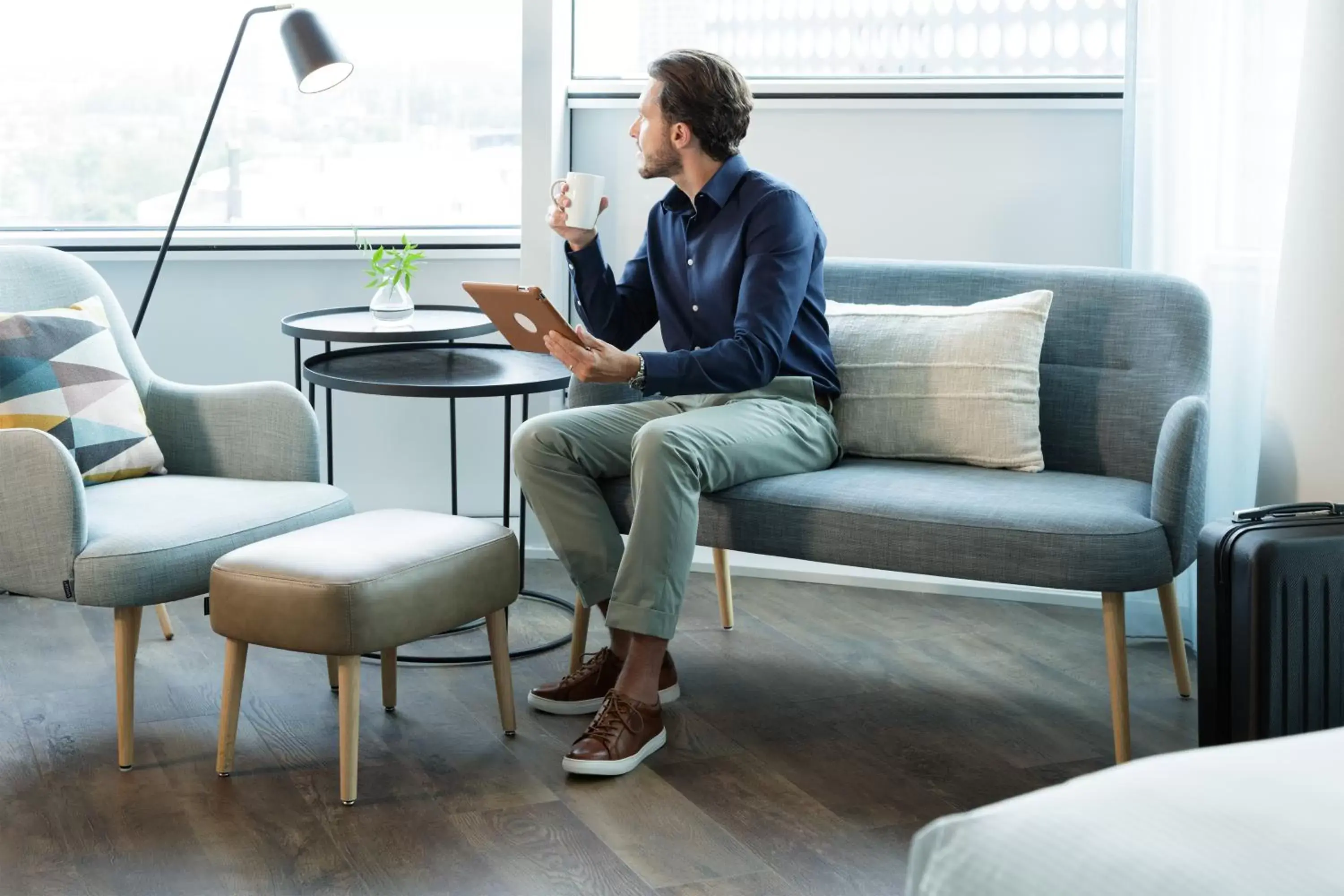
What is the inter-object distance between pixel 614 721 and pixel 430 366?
38.2 inches

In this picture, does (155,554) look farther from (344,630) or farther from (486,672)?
(486,672)

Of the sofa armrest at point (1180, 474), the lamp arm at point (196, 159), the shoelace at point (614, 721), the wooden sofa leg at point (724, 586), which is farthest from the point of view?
the lamp arm at point (196, 159)

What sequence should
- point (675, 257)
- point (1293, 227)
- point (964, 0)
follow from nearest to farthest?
point (1293, 227), point (675, 257), point (964, 0)

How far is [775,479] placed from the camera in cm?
260

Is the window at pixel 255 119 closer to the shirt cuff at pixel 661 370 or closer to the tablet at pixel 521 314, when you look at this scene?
the tablet at pixel 521 314

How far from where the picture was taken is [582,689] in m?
2.67

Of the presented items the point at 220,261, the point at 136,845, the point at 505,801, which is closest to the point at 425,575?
the point at 505,801

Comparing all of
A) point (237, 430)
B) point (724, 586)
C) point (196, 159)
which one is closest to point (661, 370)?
point (724, 586)

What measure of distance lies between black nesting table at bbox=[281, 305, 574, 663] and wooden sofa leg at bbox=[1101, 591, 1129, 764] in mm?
1020

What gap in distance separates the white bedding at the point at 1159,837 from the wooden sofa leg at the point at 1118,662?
1437mm

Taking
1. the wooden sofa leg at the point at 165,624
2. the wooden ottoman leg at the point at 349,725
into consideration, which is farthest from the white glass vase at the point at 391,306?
the wooden ottoman leg at the point at 349,725

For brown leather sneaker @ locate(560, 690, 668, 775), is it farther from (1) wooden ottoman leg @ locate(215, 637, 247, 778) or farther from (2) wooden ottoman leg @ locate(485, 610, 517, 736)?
(1) wooden ottoman leg @ locate(215, 637, 247, 778)

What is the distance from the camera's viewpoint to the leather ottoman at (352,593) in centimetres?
221

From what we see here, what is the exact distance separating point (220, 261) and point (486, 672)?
1.59 meters
